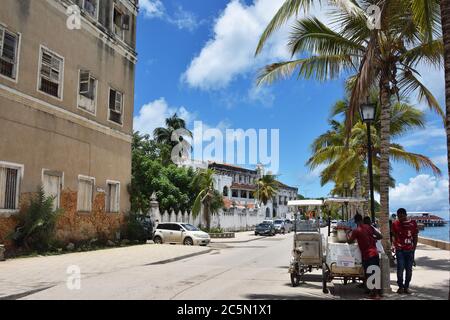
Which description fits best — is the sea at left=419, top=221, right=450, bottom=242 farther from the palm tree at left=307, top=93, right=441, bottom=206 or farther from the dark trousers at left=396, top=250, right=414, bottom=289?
the dark trousers at left=396, top=250, right=414, bottom=289

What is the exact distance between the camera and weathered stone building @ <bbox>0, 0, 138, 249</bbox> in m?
17.8

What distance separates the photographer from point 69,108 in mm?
21547

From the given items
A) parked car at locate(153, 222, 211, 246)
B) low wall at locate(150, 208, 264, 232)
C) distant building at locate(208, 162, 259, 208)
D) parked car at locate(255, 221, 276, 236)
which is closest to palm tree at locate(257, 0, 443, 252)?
parked car at locate(153, 222, 211, 246)

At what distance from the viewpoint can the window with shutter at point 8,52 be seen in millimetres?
17453

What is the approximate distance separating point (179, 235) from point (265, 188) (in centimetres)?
4611

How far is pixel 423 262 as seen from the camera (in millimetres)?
17922

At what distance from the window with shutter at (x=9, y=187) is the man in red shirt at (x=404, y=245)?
13843 millimetres

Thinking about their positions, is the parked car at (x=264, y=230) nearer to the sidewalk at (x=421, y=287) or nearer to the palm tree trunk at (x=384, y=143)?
the sidewalk at (x=421, y=287)

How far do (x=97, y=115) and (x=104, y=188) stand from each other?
12.6ft

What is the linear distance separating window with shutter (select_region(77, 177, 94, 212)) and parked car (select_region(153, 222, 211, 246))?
23.0 ft

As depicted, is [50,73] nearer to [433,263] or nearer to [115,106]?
[115,106]

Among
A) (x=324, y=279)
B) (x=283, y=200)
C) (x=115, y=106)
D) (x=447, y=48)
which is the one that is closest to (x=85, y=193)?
(x=115, y=106)

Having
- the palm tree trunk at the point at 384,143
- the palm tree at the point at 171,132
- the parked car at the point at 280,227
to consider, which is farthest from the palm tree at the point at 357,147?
the palm tree at the point at 171,132
